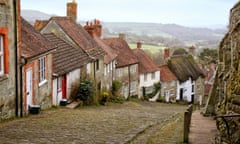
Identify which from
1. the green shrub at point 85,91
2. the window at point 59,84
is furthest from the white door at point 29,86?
the green shrub at point 85,91

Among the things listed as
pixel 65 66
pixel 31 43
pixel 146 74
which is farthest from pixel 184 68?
pixel 31 43

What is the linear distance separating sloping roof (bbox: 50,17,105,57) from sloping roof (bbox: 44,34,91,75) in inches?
33.5

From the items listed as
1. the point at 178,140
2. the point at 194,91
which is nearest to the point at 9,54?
the point at 178,140

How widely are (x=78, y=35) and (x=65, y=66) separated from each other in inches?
274

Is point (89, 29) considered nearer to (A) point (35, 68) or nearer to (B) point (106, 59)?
(B) point (106, 59)

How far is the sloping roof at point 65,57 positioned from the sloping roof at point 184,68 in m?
27.6

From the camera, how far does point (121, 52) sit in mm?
42531

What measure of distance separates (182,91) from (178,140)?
146 ft

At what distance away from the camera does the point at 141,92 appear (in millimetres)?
45594

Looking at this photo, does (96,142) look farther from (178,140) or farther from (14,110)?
(14,110)

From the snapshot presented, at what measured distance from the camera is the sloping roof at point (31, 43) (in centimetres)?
1588

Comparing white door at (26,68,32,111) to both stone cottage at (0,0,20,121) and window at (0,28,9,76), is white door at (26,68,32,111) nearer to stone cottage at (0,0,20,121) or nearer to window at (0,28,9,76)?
stone cottage at (0,0,20,121)

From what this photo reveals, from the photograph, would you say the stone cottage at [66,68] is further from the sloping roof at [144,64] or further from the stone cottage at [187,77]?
the stone cottage at [187,77]

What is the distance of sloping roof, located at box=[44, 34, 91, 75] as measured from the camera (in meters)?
22.4
